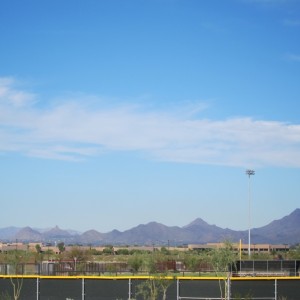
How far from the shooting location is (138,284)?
28.8 meters

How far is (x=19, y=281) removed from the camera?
99.9 ft

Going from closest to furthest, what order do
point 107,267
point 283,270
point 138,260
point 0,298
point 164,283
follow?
point 164,283 → point 0,298 → point 283,270 → point 107,267 → point 138,260

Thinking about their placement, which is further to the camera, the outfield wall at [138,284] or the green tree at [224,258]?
the green tree at [224,258]

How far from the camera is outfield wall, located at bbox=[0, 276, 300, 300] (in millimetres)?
28469

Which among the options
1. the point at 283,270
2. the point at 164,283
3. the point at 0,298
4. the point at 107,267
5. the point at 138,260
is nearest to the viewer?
the point at 164,283

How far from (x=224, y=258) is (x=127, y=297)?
65.2ft

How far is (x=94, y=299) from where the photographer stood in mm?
28984

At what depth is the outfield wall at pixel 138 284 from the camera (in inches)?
1121

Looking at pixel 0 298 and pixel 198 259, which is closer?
pixel 0 298

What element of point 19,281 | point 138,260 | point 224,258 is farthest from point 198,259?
point 19,281

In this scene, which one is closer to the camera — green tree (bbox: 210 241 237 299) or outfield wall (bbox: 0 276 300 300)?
outfield wall (bbox: 0 276 300 300)

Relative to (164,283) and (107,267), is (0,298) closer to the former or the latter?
(164,283)

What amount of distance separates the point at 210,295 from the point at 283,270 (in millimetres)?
17797

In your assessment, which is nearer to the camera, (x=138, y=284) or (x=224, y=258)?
(x=138, y=284)
